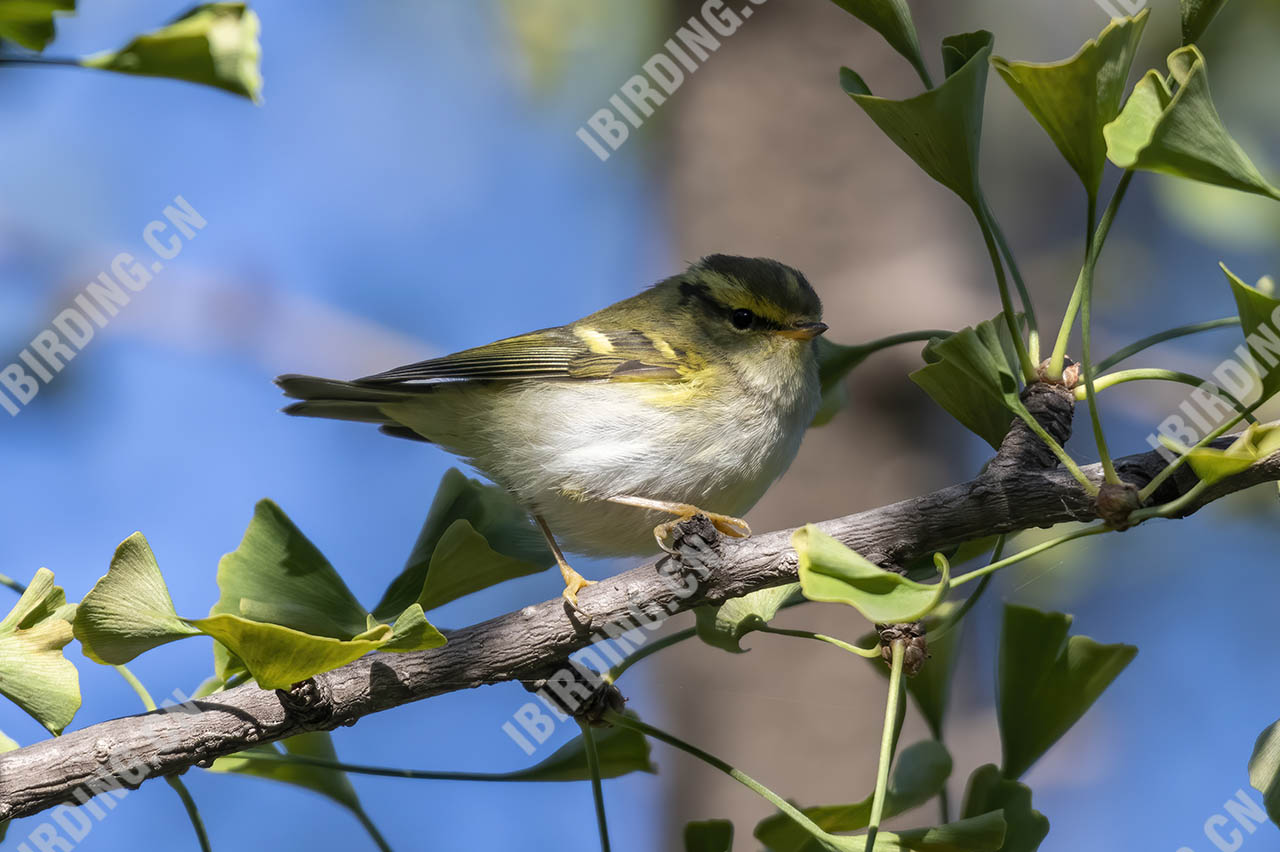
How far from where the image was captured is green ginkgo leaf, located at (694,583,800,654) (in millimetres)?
1661

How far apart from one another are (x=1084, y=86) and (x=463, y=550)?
1134 millimetres

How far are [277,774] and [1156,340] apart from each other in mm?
1618

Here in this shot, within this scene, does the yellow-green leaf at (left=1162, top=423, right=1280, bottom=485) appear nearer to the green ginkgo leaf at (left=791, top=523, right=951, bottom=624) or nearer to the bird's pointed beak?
the green ginkgo leaf at (left=791, top=523, right=951, bottom=624)

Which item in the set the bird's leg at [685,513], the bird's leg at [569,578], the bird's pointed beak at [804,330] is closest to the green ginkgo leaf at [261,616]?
the bird's leg at [569,578]

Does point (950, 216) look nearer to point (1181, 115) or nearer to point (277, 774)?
point (1181, 115)

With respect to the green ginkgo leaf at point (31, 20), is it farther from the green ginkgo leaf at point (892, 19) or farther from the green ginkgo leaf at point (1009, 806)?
the green ginkgo leaf at point (1009, 806)

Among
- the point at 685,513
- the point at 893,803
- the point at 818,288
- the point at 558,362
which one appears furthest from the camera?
the point at 818,288

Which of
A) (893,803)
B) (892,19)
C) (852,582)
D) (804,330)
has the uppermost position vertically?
(892,19)

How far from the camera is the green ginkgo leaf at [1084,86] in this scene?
127 centimetres

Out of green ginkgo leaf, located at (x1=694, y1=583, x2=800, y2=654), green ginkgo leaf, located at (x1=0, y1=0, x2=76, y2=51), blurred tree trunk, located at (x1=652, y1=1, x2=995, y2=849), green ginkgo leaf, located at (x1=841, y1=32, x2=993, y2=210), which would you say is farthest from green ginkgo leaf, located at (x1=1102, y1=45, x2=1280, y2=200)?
blurred tree trunk, located at (x1=652, y1=1, x2=995, y2=849)

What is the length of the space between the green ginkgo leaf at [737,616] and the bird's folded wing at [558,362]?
94 centimetres

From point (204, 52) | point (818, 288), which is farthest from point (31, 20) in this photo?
point (818, 288)

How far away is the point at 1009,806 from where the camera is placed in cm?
157

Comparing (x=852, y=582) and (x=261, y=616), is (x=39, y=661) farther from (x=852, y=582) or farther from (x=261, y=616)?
(x=852, y=582)
